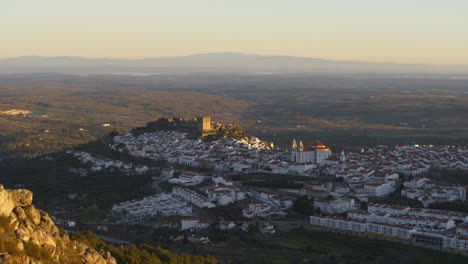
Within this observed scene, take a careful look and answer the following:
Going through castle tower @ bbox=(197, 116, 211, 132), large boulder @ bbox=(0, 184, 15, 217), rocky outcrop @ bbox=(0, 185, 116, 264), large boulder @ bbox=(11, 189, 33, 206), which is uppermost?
large boulder @ bbox=(0, 184, 15, 217)

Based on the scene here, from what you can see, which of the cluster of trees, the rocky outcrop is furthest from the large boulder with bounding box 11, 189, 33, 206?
the cluster of trees

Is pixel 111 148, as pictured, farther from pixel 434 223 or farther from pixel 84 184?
pixel 434 223

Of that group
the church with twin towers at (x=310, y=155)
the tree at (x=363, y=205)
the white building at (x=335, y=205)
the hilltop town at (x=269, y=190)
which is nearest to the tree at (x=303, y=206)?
the hilltop town at (x=269, y=190)

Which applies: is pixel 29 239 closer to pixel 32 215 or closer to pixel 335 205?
pixel 32 215

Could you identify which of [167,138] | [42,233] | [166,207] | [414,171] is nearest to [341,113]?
[167,138]

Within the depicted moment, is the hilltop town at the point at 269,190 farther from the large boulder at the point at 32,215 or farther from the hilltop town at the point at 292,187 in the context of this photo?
the large boulder at the point at 32,215

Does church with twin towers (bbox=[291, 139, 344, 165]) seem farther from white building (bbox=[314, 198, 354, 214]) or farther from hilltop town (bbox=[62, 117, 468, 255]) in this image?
white building (bbox=[314, 198, 354, 214])

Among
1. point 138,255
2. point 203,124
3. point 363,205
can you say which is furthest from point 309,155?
point 138,255
